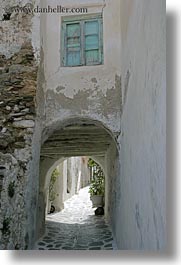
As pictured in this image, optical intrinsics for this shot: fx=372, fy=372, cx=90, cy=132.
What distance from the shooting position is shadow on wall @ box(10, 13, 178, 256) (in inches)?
47.7

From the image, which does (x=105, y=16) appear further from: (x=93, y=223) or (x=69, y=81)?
(x=93, y=223)

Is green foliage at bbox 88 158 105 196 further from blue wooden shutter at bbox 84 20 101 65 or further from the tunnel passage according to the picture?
blue wooden shutter at bbox 84 20 101 65

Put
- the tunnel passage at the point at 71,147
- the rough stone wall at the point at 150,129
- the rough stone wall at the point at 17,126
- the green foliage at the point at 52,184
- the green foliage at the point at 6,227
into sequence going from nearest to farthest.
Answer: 1. the rough stone wall at the point at 150,129
2. the green foliage at the point at 6,227
3. the rough stone wall at the point at 17,126
4. the tunnel passage at the point at 71,147
5. the green foliage at the point at 52,184

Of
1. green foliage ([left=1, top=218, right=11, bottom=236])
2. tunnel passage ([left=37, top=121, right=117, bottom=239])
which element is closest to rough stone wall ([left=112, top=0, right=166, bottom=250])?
green foliage ([left=1, top=218, right=11, bottom=236])

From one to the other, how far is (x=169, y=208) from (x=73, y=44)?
245 centimetres

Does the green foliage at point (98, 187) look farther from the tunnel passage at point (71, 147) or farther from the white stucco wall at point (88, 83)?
the white stucco wall at point (88, 83)

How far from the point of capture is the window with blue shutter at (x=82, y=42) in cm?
335

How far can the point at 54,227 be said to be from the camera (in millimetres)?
4625

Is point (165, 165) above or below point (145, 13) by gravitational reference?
below

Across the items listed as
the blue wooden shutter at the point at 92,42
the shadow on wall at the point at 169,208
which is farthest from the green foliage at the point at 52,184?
the shadow on wall at the point at 169,208

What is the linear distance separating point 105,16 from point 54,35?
1.62ft

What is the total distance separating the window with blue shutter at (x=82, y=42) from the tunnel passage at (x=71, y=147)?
0.67m

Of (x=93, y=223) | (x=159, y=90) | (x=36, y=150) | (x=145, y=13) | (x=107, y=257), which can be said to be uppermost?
(x=145, y=13)

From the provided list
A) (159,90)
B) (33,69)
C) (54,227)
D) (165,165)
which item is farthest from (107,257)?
(54,227)
